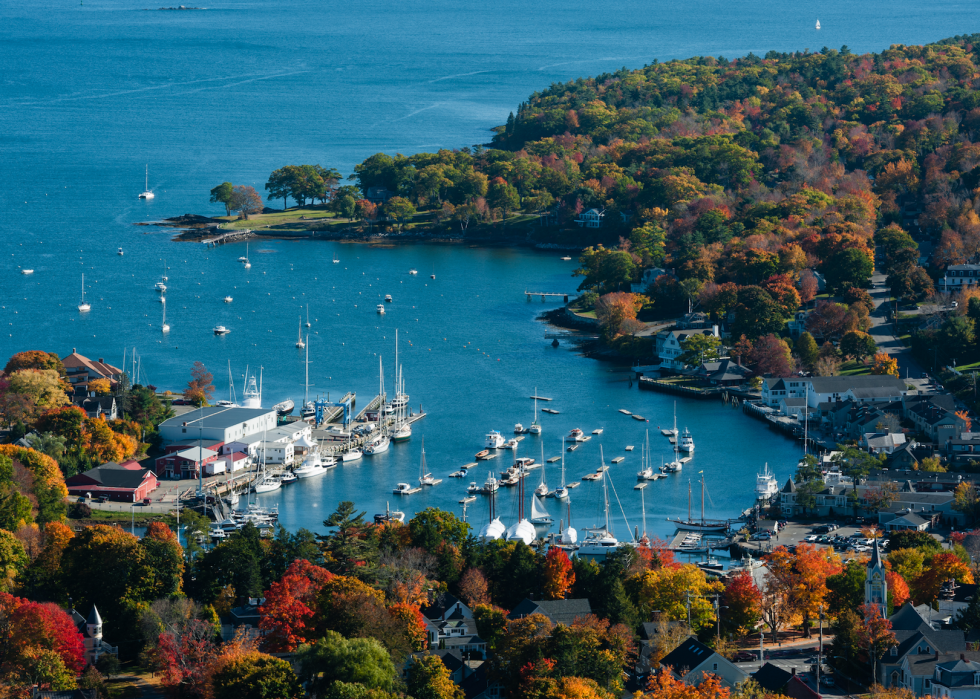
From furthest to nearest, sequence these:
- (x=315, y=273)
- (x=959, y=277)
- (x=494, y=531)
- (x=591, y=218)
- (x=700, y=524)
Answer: (x=591, y=218)
(x=315, y=273)
(x=959, y=277)
(x=700, y=524)
(x=494, y=531)

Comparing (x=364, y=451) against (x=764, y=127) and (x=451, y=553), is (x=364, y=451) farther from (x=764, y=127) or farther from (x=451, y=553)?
(x=764, y=127)

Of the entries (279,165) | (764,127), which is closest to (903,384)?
(764,127)

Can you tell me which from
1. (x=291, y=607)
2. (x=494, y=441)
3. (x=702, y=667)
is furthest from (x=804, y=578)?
(x=494, y=441)

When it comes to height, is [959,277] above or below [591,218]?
below

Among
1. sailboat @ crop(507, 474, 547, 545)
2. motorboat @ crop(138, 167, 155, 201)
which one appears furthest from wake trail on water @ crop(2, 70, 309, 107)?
sailboat @ crop(507, 474, 547, 545)

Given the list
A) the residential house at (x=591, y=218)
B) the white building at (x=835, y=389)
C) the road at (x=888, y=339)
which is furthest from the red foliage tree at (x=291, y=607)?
the residential house at (x=591, y=218)

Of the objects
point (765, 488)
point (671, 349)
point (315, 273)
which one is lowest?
point (765, 488)

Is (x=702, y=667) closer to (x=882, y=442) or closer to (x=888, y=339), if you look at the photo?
(x=882, y=442)
